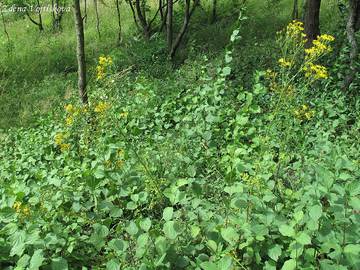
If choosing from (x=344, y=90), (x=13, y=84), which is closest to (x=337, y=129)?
(x=344, y=90)

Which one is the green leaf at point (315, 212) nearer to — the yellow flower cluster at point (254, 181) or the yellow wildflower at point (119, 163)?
the yellow flower cluster at point (254, 181)

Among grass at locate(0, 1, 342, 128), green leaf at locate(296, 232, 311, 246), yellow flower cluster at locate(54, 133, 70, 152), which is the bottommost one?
grass at locate(0, 1, 342, 128)

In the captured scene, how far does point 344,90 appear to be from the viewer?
5805 mm

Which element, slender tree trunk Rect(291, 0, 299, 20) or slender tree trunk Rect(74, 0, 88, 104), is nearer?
slender tree trunk Rect(74, 0, 88, 104)

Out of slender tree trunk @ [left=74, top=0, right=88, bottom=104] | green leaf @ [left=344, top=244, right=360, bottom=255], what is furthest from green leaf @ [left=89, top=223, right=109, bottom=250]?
slender tree trunk @ [left=74, top=0, right=88, bottom=104]

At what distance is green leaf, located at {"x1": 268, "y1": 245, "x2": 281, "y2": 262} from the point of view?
213 cm

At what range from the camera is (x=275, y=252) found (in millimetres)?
2154

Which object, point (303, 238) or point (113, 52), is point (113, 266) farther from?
point (113, 52)

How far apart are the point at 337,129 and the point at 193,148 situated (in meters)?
1.86

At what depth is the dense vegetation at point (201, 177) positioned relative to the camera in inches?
87.6

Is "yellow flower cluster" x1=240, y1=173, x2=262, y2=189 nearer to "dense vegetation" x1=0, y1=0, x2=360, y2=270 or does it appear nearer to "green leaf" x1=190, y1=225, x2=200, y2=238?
"dense vegetation" x1=0, y1=0, x2=360, y2=270

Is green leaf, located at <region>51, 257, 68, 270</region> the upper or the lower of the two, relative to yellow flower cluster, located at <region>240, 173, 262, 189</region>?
lower

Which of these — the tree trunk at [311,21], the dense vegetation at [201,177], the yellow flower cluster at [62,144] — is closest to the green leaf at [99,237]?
the dense vegetation at [201,177]

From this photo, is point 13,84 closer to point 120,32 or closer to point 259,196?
point 120,32
